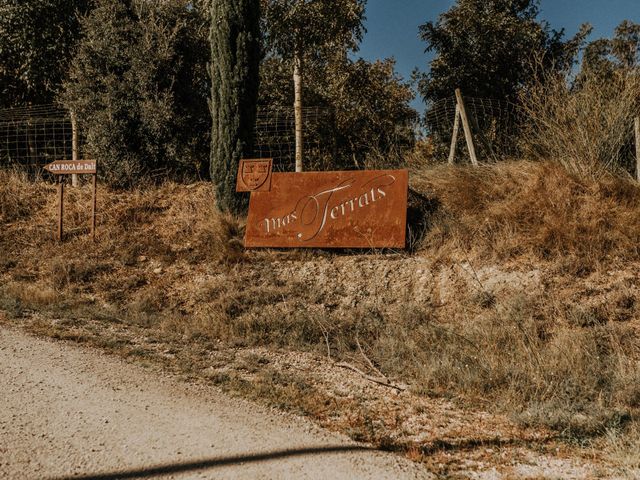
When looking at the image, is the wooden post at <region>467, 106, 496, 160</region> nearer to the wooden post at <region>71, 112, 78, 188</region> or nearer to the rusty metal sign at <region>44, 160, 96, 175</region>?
the rusty metal sign at <region>44, 160, 96, 175</region>

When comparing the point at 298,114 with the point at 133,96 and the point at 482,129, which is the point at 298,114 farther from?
the point at 482,129

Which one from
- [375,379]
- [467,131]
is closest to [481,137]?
[467,131]

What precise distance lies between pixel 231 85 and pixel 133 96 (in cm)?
327

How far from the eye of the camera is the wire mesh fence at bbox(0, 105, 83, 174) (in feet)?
48.1

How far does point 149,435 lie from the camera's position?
4.03m

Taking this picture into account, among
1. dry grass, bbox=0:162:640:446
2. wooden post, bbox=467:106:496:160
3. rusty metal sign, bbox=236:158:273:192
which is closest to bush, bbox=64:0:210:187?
dry grass, bbox=0:162:640:446

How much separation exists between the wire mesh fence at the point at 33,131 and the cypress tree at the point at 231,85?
5733 mm

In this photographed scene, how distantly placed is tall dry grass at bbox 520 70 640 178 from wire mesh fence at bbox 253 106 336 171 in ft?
22.0

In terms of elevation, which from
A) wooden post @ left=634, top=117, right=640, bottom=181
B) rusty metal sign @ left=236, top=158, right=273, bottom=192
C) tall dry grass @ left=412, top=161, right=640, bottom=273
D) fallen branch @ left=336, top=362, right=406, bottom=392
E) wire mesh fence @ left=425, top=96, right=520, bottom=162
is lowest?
fallen branch @ left=336, top=362, right=406, bottom=392

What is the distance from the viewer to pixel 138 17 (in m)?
13.3

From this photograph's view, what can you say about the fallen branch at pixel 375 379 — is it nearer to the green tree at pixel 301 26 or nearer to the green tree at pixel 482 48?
the green tree at pixel 301 26

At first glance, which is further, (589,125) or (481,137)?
(481,137)

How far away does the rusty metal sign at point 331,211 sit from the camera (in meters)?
8.71

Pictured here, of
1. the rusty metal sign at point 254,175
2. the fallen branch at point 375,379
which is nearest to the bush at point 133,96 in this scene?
the rusty metal sign at point 254,175
